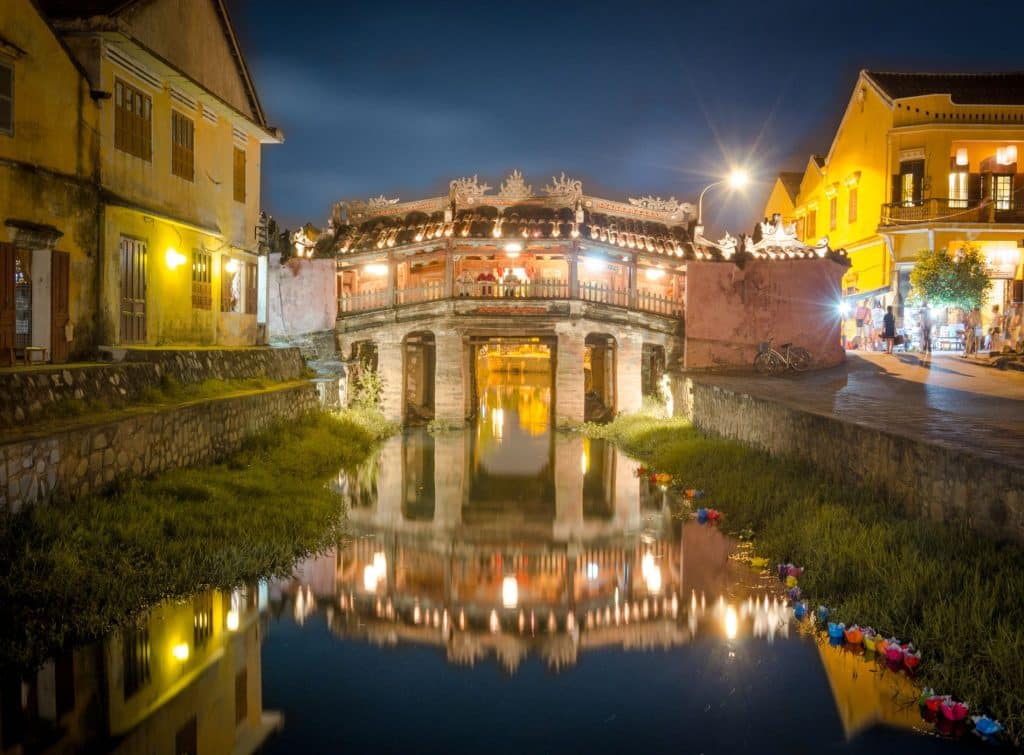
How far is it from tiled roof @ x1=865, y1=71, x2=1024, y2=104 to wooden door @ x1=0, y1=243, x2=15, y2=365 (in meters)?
32.0

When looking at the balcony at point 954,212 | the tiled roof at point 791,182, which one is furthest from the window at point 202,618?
the tiled roof at point 791,182

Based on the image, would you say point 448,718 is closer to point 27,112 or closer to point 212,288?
point 27,112

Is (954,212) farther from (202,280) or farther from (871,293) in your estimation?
(202,280)

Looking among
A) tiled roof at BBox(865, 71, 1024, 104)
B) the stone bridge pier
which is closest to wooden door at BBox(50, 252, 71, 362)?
the stone bridge pier

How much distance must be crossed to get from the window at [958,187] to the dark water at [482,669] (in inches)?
1029

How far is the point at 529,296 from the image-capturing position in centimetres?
2823

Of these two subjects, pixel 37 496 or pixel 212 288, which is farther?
pixel 212 288

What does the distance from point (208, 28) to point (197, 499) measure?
1357 centimetres

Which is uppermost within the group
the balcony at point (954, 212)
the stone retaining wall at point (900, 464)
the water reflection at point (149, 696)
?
the balcony at point (954, 212)

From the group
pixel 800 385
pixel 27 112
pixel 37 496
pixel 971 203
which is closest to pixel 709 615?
pixel 37 496

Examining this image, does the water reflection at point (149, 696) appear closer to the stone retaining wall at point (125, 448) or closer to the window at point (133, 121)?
the stone retaining wall at point (125, 448)

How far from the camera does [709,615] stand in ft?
29.7

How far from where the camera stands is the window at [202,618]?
7777 millimetres

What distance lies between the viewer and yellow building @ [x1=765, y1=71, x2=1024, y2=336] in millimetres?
32938
